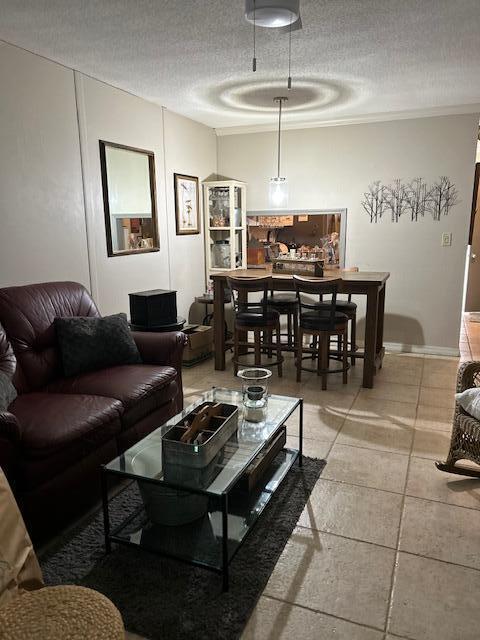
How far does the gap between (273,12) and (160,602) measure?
257 centimetres

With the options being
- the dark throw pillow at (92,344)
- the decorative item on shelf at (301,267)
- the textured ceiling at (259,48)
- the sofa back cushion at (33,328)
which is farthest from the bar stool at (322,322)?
the sofa back cushion at (33,328)

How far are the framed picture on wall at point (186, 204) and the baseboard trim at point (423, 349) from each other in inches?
96.9

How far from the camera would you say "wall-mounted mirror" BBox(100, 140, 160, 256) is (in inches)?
149

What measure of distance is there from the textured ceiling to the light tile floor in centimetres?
240

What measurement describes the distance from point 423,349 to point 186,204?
2927 millimetres

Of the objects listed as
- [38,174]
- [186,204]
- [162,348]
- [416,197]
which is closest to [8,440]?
[162,348]

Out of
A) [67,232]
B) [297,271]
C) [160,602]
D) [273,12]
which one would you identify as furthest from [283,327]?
[160,602]

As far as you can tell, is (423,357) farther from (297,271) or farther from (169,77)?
(169,77)

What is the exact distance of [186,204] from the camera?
497 centimetres

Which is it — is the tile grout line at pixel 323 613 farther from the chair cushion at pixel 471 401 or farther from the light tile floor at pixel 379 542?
the chair cushion at pixel 471 401

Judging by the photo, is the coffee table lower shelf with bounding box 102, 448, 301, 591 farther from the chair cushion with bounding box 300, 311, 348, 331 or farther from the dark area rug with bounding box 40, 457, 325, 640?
the chair cushion with bounding box 300, 311, 348, 331

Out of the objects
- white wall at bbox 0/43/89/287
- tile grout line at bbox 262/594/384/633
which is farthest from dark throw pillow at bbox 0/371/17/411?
tile grout line at bbox 262/594/384/633

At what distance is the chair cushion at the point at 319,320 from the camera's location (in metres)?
3.79

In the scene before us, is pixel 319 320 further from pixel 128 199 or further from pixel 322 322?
pixel 128 199
